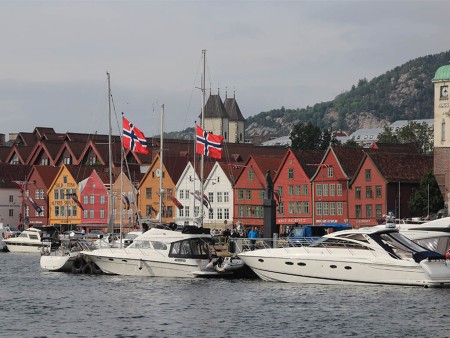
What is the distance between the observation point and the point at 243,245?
2810 inches

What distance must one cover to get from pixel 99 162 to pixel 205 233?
11022cm

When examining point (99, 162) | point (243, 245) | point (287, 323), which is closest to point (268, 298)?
point (287, 323)

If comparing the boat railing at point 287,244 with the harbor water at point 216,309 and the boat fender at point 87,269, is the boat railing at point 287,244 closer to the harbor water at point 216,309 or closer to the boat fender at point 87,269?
the harbor water at point 216,309

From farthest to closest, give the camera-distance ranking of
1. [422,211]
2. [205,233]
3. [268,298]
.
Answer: [422,211] < [205,233] < [268,298]

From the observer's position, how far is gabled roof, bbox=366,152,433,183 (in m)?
127

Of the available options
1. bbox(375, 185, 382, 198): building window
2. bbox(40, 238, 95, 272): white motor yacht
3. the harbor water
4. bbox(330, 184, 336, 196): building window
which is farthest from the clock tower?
the harbor water

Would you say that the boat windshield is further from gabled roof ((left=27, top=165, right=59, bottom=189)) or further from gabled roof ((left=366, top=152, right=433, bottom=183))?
gabled roof ((left=27, top=165, right=59, bottom=189))

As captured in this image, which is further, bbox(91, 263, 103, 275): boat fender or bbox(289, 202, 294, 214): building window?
bbox(289, 202, 294, 214): building window

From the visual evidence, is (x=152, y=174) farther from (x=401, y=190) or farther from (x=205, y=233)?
(x=205, y=233)

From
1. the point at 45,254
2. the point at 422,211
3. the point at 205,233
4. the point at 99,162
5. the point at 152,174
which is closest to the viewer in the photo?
the point at 205,233

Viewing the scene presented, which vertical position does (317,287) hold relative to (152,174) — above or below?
below

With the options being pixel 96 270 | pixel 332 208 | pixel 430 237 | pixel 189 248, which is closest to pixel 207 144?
pixel 96 270

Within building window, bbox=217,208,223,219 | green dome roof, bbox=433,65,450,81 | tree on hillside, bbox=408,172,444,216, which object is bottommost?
building window, bbox=217,208,223,219

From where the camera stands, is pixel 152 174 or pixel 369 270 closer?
pixel 369 270
